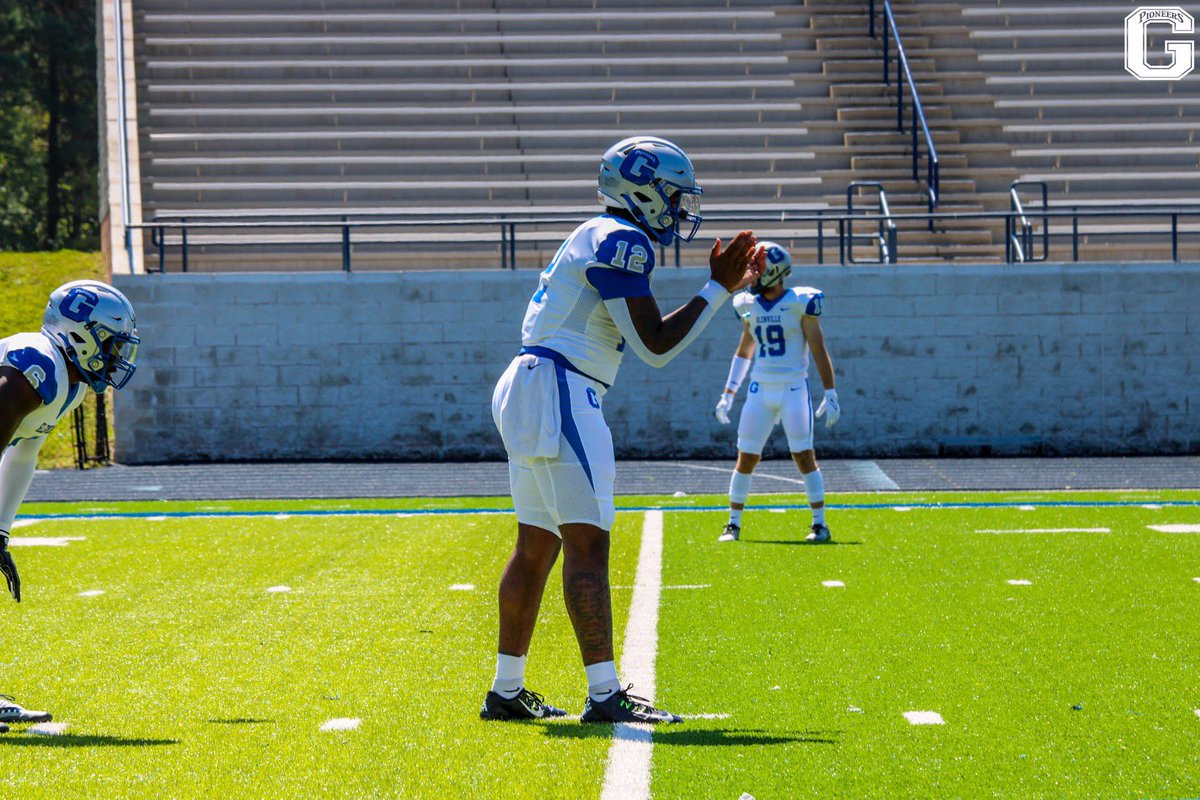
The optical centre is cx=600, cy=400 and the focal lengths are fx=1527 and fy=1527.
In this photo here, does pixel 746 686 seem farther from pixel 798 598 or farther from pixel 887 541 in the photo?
pixel 887 541

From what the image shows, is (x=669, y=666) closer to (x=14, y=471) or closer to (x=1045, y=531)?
(x=14, y=471)

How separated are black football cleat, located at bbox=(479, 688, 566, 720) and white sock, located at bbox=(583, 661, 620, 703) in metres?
0.19

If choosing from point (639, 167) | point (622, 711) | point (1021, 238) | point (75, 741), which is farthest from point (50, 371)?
point (1021, 238)

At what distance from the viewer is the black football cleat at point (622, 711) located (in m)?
4.67

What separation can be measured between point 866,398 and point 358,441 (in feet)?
17.9

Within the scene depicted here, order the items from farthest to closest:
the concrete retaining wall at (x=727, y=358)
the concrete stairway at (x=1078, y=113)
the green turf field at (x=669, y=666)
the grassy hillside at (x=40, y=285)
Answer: the concrete stairway at (x=1078, y=113), the grassy hillside at (x=40, y=285), the concrete retaining wall at (x=727, y=358), the green turf field at (x=669, y=666)

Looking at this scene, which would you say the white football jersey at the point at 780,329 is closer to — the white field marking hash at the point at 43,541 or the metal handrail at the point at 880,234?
the white field marking hash at the point at 43,541

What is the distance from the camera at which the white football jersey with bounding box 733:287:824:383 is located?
9742 millimetres

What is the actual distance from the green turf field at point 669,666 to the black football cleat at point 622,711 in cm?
7

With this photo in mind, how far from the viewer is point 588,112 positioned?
20.4 metres

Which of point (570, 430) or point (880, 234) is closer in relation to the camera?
point (570, 430)

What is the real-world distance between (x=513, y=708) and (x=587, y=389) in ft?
3.35

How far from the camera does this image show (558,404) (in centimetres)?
477

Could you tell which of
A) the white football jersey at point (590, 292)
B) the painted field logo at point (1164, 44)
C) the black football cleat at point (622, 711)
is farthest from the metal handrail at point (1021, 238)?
the black football cleat at point (622, 711)
